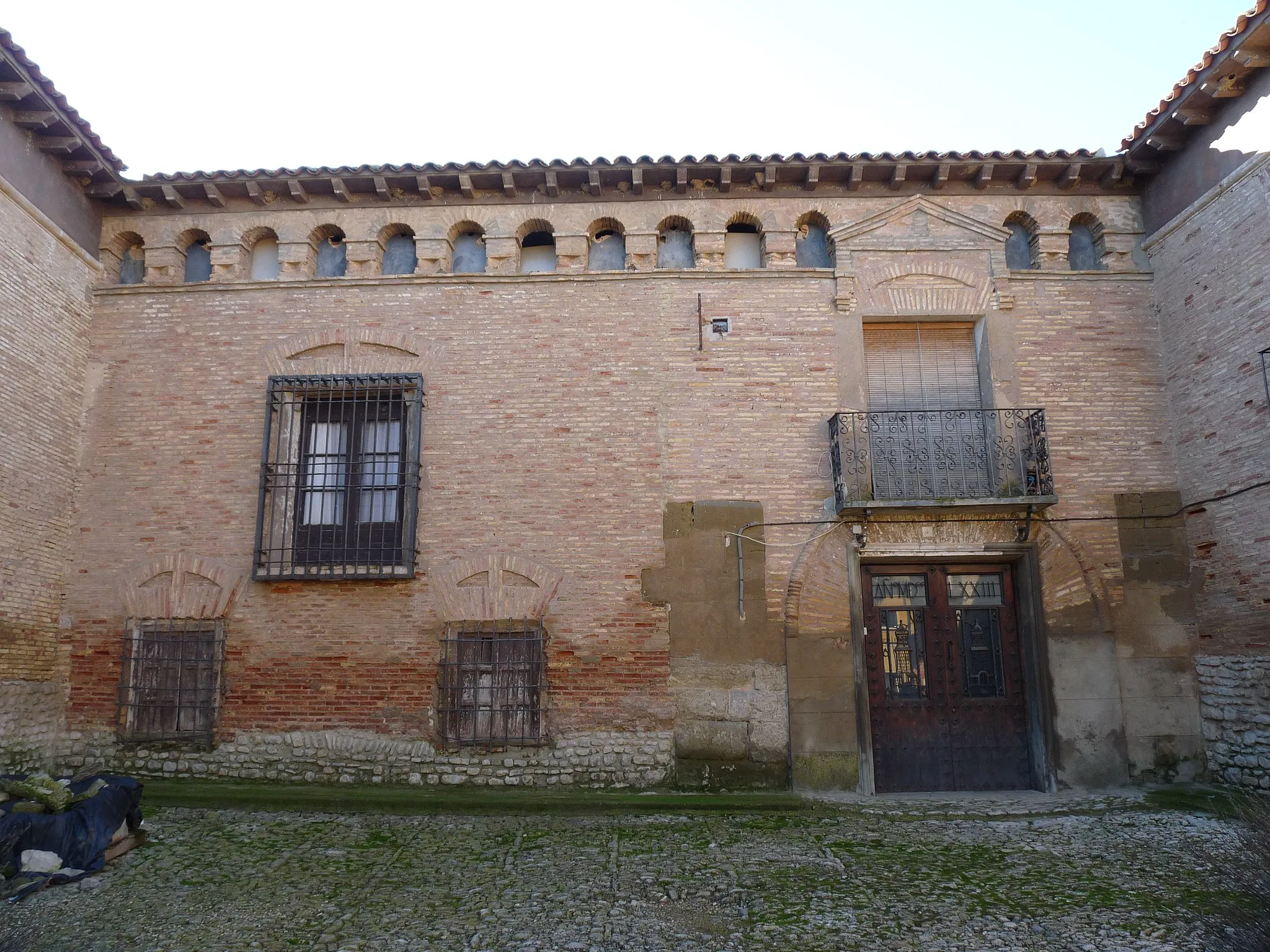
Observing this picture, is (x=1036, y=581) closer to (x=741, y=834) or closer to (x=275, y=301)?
(x=741, y=834)

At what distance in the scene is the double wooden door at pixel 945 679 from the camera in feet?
26.8

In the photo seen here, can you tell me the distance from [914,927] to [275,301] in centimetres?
841

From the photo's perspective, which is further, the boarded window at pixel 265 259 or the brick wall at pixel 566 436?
the boarded window at pixel 265 259

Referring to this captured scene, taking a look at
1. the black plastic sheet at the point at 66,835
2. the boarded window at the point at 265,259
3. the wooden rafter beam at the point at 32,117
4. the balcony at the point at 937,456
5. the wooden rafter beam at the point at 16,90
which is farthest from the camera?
the boarded window at the point at 265,259

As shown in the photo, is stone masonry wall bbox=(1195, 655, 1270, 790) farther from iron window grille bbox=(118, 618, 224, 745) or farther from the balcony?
iron window grille bbox=(118, 618, 224, 745)

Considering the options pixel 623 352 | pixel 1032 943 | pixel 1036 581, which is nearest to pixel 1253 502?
pixel 1036 581

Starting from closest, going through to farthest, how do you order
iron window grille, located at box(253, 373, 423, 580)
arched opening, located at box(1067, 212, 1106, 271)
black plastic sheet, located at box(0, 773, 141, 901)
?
1. black plastic sheet, located at box(0, 773, 141, 901)
2. iron window grille, located at box(253, 373, 423, 580)
3. arched opening, located at box(1067, 212, 1106, 271)

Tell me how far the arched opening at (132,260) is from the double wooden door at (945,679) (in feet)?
28.8

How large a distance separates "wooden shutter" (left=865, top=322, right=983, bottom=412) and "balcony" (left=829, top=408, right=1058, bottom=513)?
32 centimetres

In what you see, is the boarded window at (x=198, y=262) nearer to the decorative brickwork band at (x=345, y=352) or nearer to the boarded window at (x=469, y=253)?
the decorative brickwork band at (x=345, y=352)

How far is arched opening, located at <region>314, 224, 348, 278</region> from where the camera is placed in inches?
368

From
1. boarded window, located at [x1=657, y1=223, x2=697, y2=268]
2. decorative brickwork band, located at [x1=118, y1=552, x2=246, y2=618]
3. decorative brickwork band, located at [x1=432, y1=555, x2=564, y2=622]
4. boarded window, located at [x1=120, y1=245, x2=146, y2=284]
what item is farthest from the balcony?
boarded window, located at [x1=120, y1=245, x2=146, y2=284]

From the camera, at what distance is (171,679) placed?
27.3 feet

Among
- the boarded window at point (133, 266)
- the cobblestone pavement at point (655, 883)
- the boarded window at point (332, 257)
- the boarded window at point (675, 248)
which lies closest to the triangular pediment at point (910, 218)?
the boarded window at point (675, 248)
